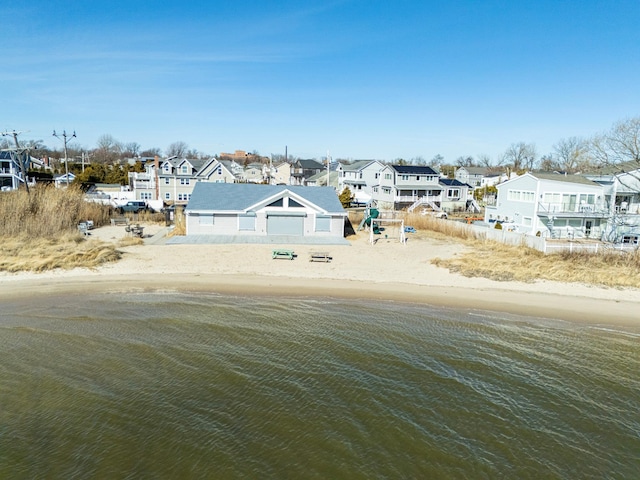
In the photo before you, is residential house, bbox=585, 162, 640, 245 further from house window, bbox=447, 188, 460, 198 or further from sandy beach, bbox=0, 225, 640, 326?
→ house window, bbox=447, 188, 460, 198

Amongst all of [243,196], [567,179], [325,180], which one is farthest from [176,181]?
[567,179]

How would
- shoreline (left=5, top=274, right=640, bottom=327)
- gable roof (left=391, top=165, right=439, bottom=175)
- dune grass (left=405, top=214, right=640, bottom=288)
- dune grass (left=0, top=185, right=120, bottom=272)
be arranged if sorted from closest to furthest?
1. shoreline (left=5, top=274, right=640, bottom=327)
2. dune grass (left=405, top=214, right=640, bottom=288)
3. dune grass (left=0, top=185, right=120, bottom=272)
4. gable roof (left=391, top=165, right=439, bottom=175)

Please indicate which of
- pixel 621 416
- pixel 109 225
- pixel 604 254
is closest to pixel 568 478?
pixel 621 416

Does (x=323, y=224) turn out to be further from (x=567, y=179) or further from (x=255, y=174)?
(x=255, y=174)

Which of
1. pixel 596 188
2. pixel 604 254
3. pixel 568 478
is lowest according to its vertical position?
pixel 568 478

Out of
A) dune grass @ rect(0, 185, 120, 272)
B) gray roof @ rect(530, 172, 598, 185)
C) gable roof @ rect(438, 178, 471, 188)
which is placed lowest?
dune grass @ rect(0, 185, 120, 272)

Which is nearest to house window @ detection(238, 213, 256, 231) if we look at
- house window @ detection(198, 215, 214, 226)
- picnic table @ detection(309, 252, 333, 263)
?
house window @ detection(198, 215, 214, 226)

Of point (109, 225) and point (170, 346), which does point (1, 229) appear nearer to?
point (109, 225)
